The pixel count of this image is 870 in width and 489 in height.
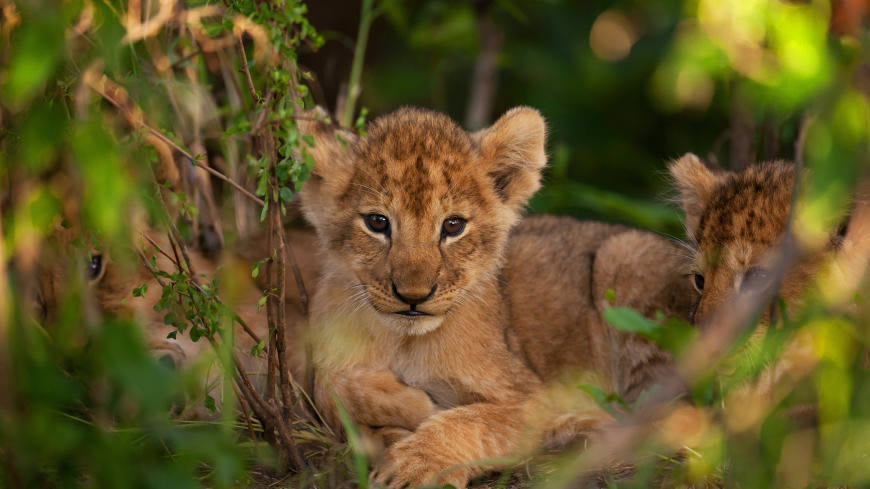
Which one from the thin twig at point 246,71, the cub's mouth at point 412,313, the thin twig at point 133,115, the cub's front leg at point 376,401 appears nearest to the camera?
the thin twig at point 133,115

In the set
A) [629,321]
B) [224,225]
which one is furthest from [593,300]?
[629,321]

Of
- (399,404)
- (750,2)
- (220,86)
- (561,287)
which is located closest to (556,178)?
→ (561,287)

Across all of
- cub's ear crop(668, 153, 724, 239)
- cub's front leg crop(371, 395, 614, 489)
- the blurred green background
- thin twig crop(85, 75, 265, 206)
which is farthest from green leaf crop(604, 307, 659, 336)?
the blurred green background

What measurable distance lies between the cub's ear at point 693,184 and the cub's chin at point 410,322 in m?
1.11

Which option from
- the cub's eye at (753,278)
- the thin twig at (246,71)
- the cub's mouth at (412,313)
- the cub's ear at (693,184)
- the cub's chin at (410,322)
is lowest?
the cub's chin at (410,322)

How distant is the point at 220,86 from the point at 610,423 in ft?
8.99

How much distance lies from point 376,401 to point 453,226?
73 cm

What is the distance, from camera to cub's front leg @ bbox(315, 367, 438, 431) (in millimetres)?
3445

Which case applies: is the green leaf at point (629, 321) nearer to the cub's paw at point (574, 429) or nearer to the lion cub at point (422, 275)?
the lion cub at point (422, 275)

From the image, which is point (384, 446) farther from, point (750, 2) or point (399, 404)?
point (750, 2)

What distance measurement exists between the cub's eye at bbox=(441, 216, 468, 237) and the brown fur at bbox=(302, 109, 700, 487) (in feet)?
0.08

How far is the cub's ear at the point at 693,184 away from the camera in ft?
12.0

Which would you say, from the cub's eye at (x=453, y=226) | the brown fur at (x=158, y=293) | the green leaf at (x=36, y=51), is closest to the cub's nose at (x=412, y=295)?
the cub's eye at (x=453, y=226)

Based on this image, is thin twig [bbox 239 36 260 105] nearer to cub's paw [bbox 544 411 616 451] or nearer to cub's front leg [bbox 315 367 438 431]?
cub's front leg [bbox 315 367 438 431]
